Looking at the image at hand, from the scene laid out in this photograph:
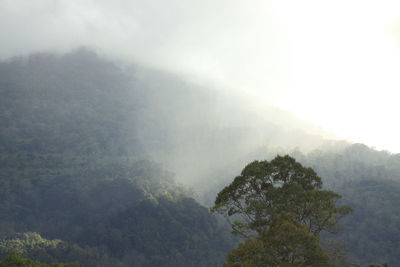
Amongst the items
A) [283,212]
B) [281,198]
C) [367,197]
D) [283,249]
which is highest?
[367,197]

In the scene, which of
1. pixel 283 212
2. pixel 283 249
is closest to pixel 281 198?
pixel 283 212

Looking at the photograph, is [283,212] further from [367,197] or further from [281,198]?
[367,197]

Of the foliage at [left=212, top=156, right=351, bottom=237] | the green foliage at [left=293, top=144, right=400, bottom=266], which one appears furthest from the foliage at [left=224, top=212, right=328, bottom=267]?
the green foliage at [left=293, top=144, right=400, bottom=266]

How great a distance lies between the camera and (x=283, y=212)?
18844 mm

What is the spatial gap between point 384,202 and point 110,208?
430ft

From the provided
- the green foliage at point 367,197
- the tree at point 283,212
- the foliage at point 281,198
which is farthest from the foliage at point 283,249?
the green foliage at point 367,197

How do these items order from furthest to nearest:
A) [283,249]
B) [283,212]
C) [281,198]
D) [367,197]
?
[367,197], [281,198], [283,212], [283,249]

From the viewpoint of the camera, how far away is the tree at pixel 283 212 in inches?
666

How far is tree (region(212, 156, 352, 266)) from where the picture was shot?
55.5ft

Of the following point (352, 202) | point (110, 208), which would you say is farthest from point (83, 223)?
point (352, 202)

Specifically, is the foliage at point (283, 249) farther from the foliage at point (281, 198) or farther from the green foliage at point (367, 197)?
the green foliage at point (367, 197)

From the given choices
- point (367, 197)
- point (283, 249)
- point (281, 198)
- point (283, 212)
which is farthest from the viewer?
point (367, 197)

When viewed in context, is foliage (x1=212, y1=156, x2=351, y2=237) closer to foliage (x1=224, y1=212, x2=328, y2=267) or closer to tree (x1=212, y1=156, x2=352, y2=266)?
tree (x1=212, y1=156, x2=352, y2=266)

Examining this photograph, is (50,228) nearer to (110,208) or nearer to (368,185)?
(110,208)
